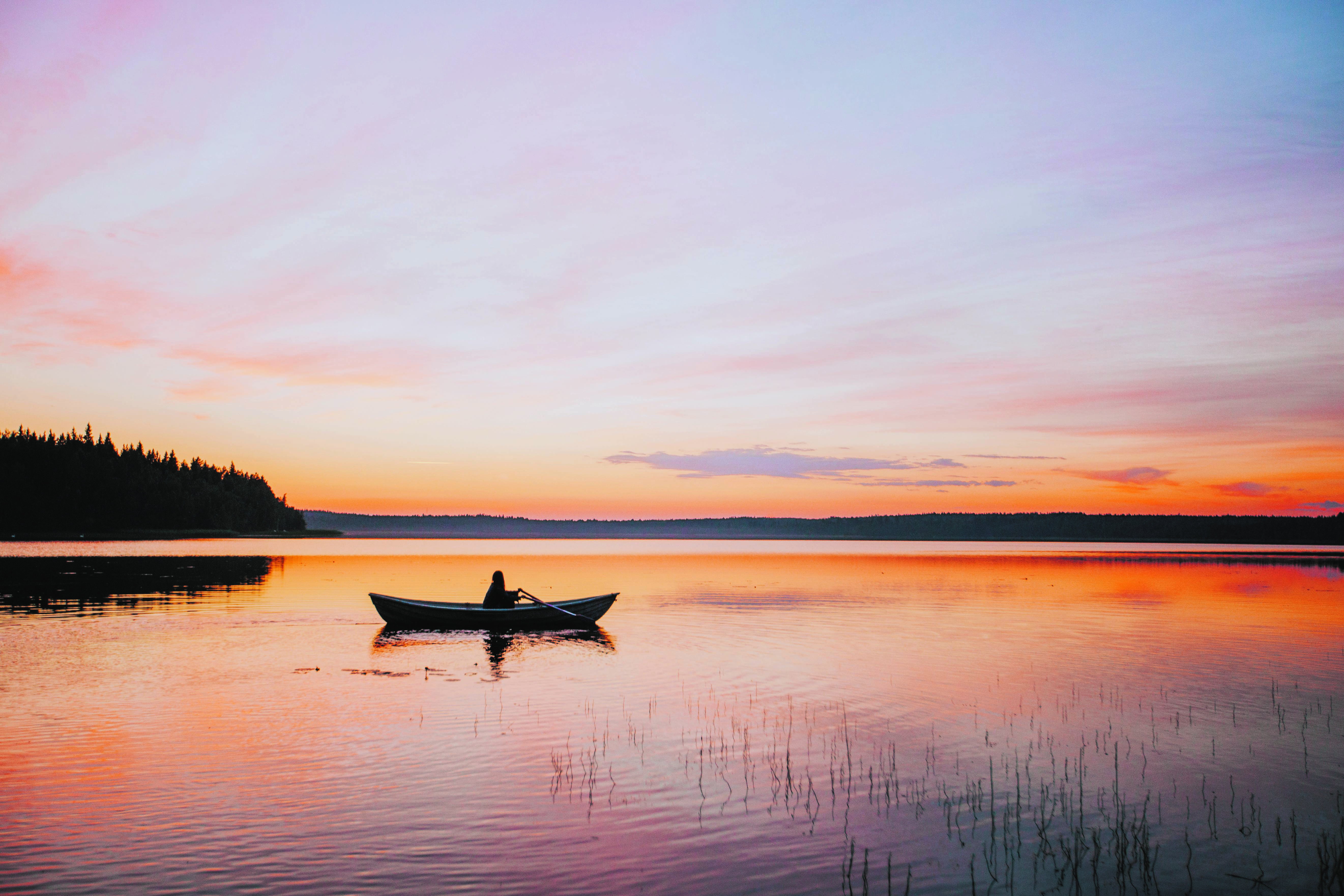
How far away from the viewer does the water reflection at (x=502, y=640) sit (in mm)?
27658

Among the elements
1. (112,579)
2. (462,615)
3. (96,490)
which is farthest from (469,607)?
(96,490)

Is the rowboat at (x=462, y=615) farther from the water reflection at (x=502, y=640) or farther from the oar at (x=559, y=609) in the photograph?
the water reflection at (x=502, y=640)

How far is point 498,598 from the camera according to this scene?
32594 millimetres

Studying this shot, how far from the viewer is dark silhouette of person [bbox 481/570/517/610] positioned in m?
32.5

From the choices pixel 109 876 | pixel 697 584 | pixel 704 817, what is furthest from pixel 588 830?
pixel 697 584

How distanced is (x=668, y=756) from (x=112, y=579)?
51324 mm

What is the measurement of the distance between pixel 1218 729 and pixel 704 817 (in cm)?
1248

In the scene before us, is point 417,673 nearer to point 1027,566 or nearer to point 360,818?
point 360,818

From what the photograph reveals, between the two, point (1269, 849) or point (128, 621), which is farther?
point (128, 621)

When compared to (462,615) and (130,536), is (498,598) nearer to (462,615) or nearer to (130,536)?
(462,615)

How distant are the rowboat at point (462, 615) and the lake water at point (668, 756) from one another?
901mm

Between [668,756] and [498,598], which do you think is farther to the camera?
[498,598]

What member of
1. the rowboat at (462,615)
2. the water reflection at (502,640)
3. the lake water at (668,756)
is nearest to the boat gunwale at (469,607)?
the rowboat at (462,615)

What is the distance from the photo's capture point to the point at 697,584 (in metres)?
→ 57.9
